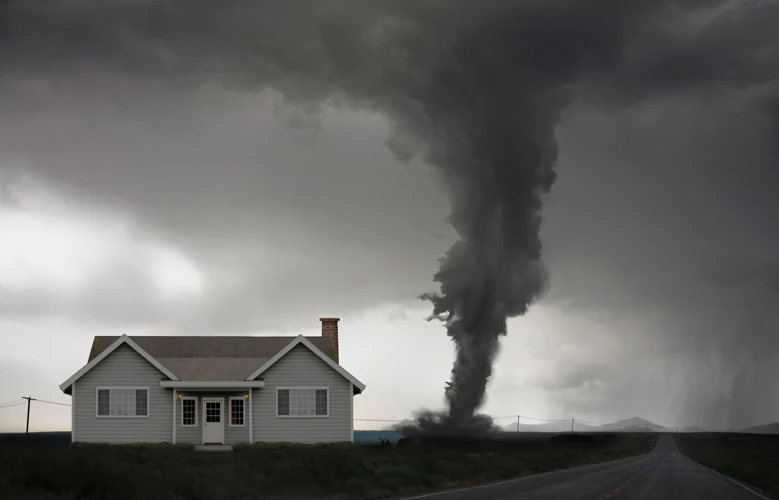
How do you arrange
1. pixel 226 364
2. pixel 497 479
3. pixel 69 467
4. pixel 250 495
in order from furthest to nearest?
1. pixel 226 364
2. pixel 497 479
3. pixel 250 495
4. pixel 69 467

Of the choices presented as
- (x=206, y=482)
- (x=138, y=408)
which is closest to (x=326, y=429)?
(x=138, y=408)

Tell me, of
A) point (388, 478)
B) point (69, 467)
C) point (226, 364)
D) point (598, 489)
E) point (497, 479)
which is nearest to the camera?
point (69, 467)

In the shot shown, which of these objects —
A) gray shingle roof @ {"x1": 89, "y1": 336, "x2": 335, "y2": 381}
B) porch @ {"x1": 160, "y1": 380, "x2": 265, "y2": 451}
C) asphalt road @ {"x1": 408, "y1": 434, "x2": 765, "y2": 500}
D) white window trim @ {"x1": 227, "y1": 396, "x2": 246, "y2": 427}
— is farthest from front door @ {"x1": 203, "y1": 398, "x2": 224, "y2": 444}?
asphalt road @ {"x1": 408, "y1": 434, "x2": 765, "y2": 500}

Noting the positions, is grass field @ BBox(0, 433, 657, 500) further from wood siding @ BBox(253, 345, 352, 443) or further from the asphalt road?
the asphalt road

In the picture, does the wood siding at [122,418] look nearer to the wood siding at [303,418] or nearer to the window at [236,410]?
the window at [236,410]

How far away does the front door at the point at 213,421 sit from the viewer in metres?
44.6

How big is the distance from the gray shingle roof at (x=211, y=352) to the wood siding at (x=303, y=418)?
1625 mm

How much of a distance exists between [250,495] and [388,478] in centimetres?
651

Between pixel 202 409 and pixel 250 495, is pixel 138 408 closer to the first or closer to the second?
pixel 202 409

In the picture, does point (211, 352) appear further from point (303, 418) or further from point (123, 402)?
point (303, 418)

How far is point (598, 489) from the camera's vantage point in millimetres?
27844

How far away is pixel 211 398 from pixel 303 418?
475 centimetres

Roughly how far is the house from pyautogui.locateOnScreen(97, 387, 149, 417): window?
0.16 ft

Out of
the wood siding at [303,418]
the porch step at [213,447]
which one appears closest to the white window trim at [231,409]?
the wood siding at [303,418]
